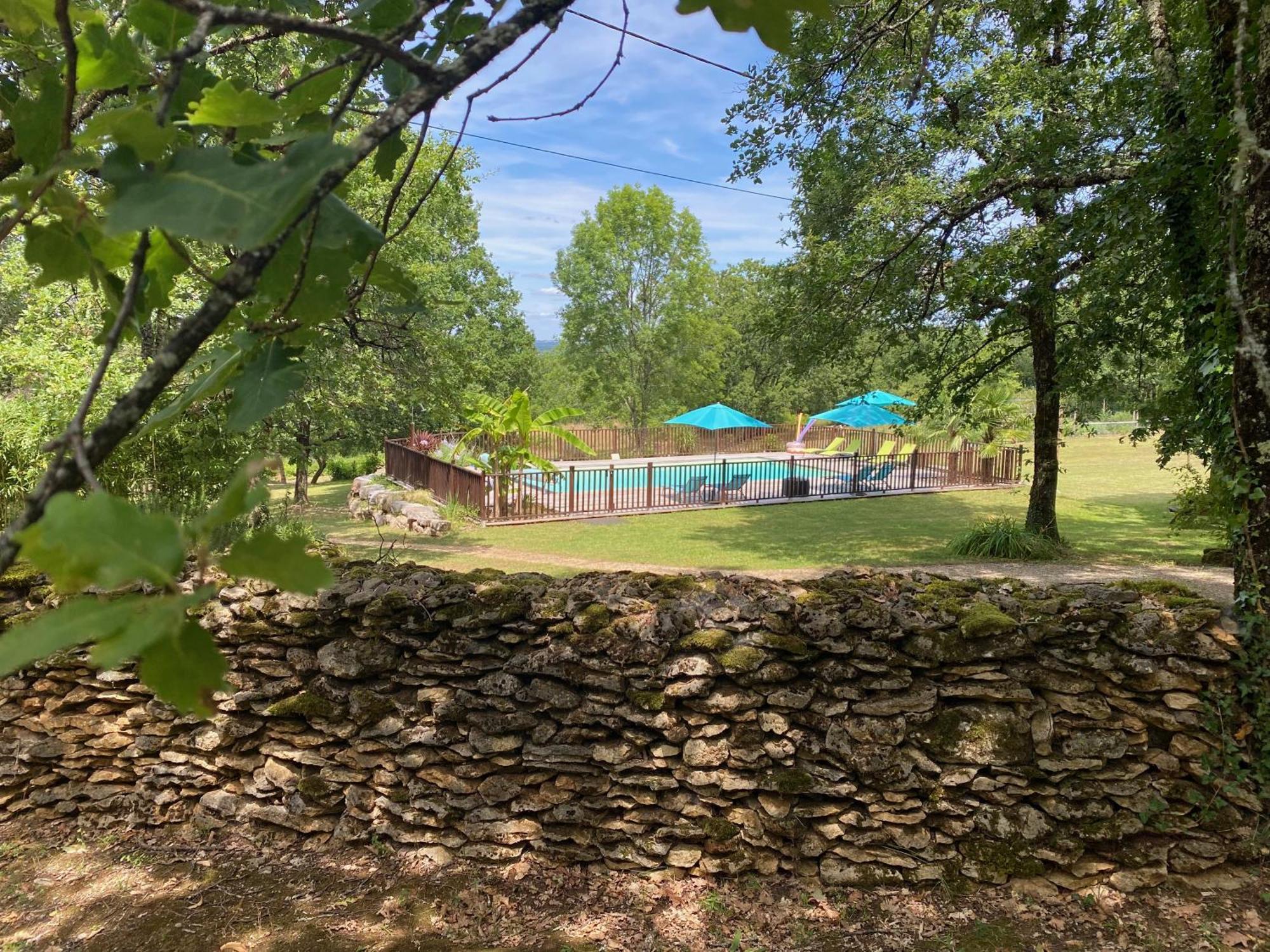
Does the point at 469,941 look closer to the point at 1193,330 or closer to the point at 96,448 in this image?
the point at 96,448

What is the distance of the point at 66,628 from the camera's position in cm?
31

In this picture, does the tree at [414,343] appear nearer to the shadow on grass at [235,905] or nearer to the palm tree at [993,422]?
the shadow on grass at [235,905]

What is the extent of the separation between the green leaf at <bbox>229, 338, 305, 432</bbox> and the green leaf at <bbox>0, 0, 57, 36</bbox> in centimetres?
36

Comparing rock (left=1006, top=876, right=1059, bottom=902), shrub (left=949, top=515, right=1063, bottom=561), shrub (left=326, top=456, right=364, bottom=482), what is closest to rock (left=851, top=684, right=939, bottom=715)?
rock (left=1006, top=876, right=1059, bottom=902)

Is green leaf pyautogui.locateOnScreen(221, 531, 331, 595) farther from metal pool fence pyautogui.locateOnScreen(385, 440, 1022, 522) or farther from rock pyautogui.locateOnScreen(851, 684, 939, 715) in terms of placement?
metal pool fence pyautogui.locateOnScreen(385, 440, 1022, 522)

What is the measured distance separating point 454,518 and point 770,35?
13359 mm

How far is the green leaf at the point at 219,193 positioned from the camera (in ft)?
1.24

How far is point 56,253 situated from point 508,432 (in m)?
14.2

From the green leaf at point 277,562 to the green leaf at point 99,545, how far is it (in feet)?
0.11

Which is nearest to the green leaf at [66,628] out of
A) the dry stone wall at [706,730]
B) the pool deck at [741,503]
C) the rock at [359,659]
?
the dry stone wall at [706,730]

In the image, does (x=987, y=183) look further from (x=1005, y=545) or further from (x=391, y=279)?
(x=391, y=279)

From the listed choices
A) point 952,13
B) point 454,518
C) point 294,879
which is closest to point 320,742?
point 294,879

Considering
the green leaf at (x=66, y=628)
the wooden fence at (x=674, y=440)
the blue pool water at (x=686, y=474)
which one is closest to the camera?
the green leaf at (x=66, y=628)

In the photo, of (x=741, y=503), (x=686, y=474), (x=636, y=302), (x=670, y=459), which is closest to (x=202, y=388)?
(x=741, y=503)
